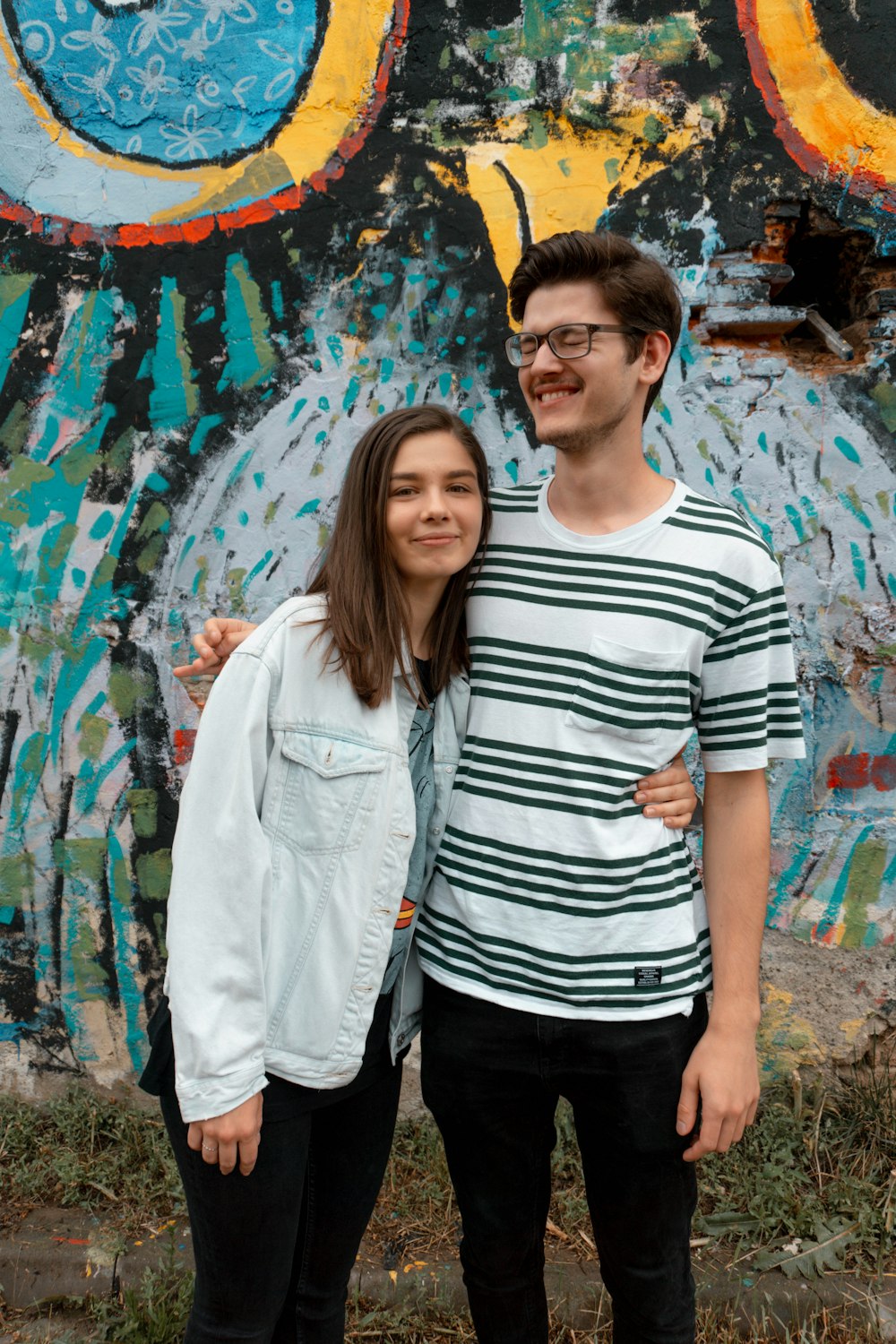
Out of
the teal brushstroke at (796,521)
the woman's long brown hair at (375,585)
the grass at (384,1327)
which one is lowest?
the grass at (384,1327)

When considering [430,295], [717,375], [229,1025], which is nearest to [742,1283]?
[229,1025]

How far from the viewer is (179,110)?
2.70 meters

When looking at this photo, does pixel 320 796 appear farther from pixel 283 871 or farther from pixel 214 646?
pixel 214 646

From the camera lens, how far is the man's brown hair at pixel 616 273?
5.41 ft

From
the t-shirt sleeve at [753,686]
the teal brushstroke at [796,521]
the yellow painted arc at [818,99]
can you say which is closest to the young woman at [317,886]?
the t-shirt sleeve at [753,686]

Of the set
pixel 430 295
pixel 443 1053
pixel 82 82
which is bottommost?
pixel 443 1053

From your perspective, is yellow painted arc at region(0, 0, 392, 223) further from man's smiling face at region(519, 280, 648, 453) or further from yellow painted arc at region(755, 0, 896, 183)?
man's smiling face at region(519, 280, 648, 453)

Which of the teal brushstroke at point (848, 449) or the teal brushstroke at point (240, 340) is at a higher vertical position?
the teal brushstroke at point (240, 340)

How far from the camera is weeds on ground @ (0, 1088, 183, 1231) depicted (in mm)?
2697

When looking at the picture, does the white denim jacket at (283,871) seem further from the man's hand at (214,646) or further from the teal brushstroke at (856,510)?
the teal brushstroke at (856,510)

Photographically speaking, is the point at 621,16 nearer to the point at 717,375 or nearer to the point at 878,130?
the point at 878,130

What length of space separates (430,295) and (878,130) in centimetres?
133

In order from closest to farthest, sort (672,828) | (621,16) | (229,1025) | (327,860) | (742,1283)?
1. (229,1025)
2. (327,860)
3. (672,828)
4. (742,1283)
5. (621,16)

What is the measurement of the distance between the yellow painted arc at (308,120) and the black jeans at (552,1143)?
7.47 ft
